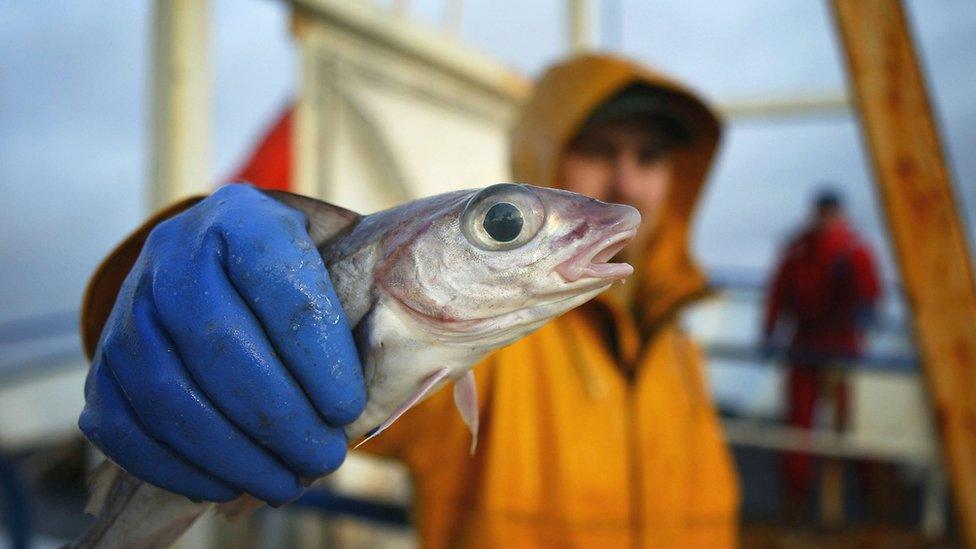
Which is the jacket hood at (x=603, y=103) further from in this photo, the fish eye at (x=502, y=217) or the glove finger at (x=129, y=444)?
the glove finger at (x=129, y=444)

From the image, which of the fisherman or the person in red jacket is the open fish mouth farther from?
the person in red jacket

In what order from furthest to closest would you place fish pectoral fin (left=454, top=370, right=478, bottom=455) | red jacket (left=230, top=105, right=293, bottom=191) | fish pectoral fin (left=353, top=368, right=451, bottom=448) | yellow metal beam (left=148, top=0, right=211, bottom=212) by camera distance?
red jacket (left=230, top=105, right=293, bottom=191), yellow metal beam (left=148, top=0, right=211, bottom=212), fish pectoral fin (left=454, top=370, right=478, bottom=455), fish pectoral fin (left=353, top=368, right=451, bottom=448)

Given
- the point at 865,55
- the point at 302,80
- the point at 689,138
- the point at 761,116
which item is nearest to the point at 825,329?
the point at 761,116

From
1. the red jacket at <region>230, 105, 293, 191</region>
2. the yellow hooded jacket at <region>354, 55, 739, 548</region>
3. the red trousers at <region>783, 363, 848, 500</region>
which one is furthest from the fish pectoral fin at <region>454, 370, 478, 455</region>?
the red trousers at <region>783, 363, 848, 500</region>

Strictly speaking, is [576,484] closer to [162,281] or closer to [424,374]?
[424,374]

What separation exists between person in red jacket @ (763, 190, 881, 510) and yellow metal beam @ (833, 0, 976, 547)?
3.25 m

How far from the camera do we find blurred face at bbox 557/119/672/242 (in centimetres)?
208

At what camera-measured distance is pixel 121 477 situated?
93 cm

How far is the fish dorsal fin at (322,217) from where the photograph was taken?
96 cm

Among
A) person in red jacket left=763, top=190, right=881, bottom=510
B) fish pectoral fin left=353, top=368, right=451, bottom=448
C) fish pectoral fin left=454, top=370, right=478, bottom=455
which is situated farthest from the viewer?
person in red jacket left=763, top=190, right=881, bottom=510

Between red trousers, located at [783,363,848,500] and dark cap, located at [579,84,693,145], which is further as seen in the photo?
red trousers, located at [783,363,848,500]

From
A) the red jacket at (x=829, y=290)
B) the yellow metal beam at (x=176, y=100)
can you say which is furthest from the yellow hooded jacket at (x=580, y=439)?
the red jacket at (x=829, y=290)

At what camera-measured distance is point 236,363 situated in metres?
0.85

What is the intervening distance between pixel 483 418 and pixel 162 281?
3.53ft
